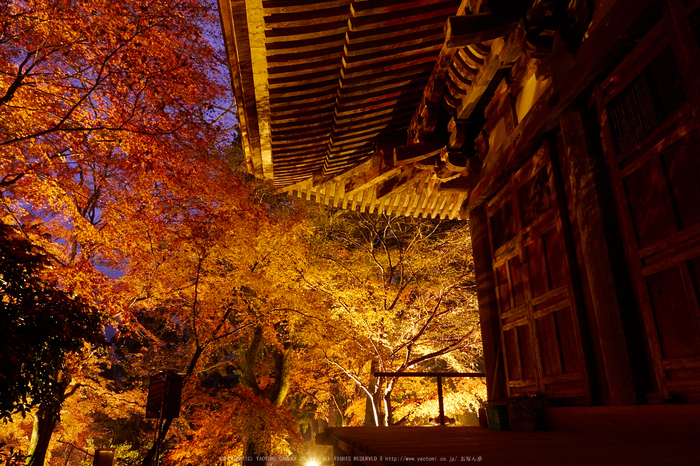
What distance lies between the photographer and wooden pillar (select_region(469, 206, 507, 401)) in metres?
4.76

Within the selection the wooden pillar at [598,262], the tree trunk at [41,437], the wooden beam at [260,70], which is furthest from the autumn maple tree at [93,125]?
the wooden pillar at [598,262]

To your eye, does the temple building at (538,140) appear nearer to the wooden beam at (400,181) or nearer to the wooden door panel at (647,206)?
the wooden door panel at (647,206)

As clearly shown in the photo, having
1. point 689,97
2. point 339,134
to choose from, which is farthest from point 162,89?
point 689,97

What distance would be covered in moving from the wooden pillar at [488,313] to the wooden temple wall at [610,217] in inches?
8.6

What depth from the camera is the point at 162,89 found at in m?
11.4

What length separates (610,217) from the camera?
9.82ft

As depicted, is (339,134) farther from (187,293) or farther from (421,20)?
(187,293)

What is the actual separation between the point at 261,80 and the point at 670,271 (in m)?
3.43

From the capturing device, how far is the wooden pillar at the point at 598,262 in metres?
2.76

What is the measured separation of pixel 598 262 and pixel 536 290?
3.88ft

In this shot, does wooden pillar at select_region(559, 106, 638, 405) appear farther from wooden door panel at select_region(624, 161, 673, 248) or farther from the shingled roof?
the shingled roof

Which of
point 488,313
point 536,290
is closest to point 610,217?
point 536,290

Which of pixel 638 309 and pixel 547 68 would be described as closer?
Result: pixel 638 309

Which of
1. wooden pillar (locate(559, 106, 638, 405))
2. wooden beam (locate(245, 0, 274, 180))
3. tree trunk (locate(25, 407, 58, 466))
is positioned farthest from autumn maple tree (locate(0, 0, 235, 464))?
wooden pillar (locate(559, 106, 638, 405))
